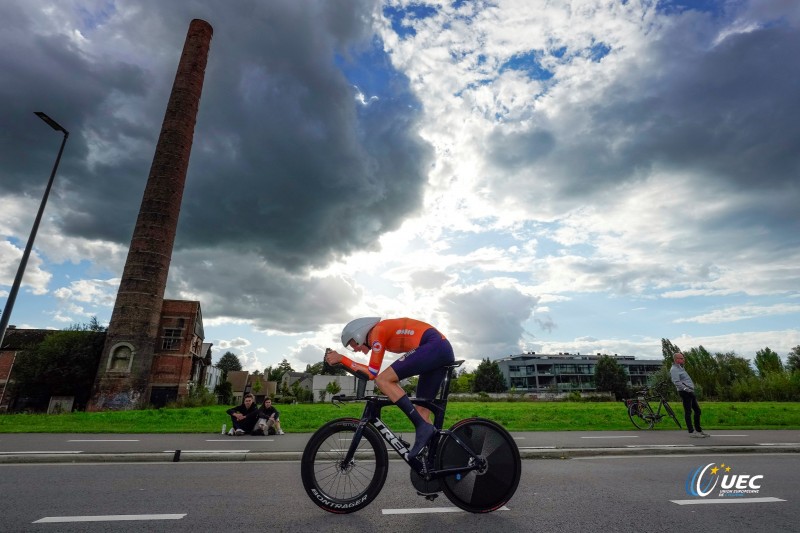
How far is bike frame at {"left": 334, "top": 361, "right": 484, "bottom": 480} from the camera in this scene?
404cm

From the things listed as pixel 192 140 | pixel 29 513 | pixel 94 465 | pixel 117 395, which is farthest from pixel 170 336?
pixel 29 513

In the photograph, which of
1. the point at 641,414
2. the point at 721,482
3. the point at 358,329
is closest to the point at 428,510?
the point at 358,329

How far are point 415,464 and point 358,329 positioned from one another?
1.40 m

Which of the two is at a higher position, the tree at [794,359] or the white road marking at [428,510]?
the tree at [794,359]

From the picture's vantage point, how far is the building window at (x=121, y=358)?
34969 mm

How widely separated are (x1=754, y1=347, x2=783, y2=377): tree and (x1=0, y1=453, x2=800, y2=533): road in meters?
63.6

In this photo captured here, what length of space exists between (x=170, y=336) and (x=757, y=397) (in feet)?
191

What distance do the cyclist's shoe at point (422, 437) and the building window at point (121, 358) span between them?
38.9m

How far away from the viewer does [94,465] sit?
6875 millimetres

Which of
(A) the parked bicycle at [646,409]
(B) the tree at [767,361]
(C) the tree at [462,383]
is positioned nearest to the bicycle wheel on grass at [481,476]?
(A) the parked bicycle at [646,409]

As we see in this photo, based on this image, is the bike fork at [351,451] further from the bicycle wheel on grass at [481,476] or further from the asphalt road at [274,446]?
the asphalt road at [274,446]

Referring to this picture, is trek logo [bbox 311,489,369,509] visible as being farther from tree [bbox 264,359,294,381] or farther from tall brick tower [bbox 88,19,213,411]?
tree [bbox 264,359,294,381]

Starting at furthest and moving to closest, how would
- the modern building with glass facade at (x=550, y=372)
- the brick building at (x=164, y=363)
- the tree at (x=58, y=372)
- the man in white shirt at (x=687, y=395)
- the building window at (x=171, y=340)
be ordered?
the modern building with glass facade at (x=550, y=372) < the building window at (x=171, y=340) < the tree at (x=58, y=372) < the brick building at (x=164, y=363) < the man in white shirt at (x=687, y=395)

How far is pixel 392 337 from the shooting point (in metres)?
4.33
